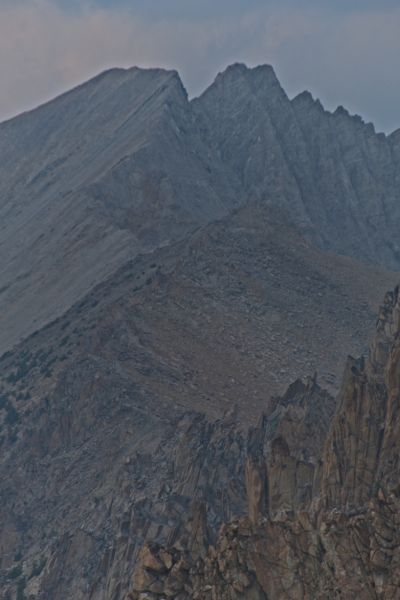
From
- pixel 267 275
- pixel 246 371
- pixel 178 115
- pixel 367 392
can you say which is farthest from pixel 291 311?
pixel 367 392

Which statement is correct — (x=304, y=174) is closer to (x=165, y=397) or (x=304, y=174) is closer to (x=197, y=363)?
(x=197, y=363)

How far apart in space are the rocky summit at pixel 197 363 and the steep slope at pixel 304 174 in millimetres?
336

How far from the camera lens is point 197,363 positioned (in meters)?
118

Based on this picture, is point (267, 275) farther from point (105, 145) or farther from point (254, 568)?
point (254, 568)

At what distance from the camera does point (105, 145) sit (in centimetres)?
18550

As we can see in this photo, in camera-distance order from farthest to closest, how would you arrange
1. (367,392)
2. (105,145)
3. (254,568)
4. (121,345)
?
(105,145), (121,345), (367,392), (254,568)

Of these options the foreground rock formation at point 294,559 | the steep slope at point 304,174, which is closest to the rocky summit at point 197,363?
the foreground rock formation at point 294,559

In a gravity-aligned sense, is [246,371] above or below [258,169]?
above

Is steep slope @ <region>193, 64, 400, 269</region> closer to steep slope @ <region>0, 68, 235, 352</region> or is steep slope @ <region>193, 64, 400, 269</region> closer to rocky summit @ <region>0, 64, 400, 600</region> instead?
rocky summit @ <region>0, 64, 400, 600</region>

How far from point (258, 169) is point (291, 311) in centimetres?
5492

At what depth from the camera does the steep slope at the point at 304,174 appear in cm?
18262

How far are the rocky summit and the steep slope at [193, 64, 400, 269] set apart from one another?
1.10 feet

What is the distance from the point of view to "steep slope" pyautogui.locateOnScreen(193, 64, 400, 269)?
18262 cm

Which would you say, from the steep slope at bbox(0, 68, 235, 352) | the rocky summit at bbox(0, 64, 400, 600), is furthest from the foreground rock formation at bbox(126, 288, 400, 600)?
the steep slope at bbox(0, 68, 235, 352)
